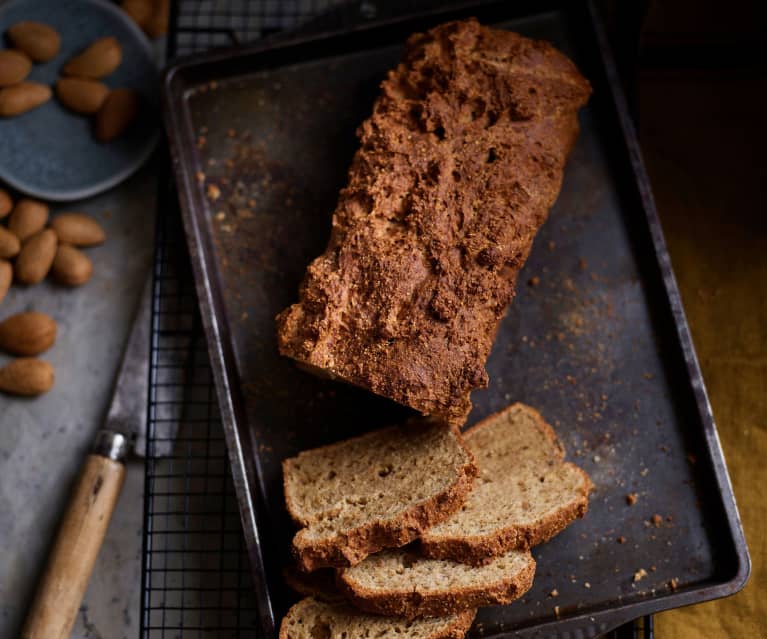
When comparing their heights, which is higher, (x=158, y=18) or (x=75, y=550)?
(x=158, y=18)

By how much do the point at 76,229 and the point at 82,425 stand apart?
0.90 metres

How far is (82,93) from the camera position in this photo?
3566 mm

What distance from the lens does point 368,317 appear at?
109 inches

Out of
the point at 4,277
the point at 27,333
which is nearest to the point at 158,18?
the point at 4,277

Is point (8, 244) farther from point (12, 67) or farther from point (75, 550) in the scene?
point (75, 550)

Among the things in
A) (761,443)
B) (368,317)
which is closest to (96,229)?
(368,317)

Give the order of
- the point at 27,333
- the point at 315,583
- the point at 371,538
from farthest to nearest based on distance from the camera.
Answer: the point at 27,333 → the point at 315,583 → the point at 371,538

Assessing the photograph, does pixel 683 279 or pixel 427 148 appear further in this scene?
pixel 683 279

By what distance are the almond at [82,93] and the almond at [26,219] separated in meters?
0.49

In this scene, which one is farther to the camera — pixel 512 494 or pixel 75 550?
pixel 75 550

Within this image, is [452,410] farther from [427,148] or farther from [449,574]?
[427,148]

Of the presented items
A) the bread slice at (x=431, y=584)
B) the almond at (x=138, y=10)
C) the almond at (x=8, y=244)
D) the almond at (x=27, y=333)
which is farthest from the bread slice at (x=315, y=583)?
the almond at (x=138, y=10)

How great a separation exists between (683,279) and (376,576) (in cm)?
187

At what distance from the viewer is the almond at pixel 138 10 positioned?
370cm
